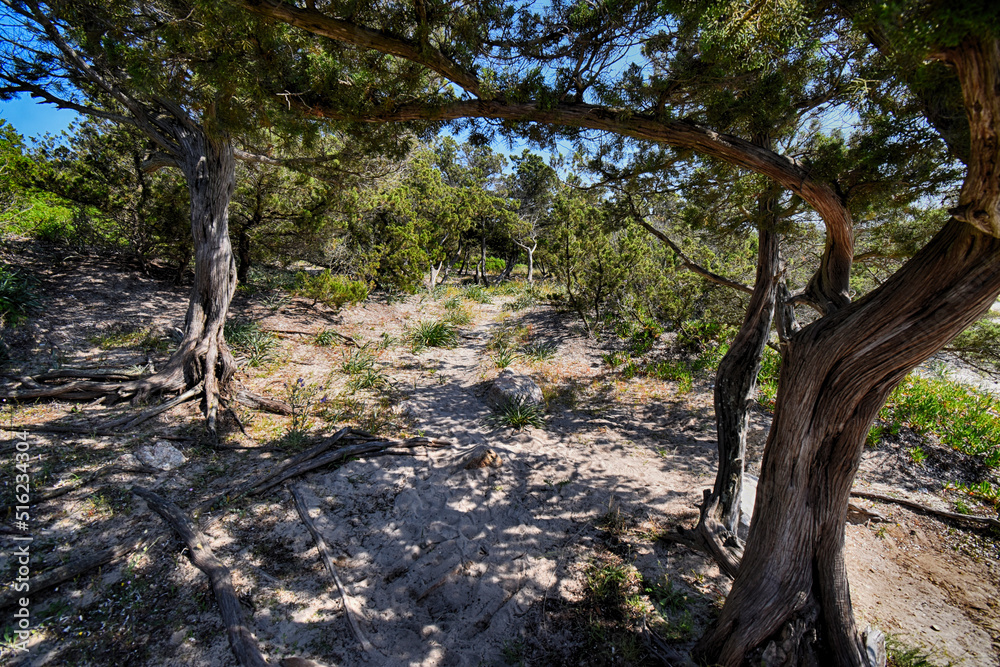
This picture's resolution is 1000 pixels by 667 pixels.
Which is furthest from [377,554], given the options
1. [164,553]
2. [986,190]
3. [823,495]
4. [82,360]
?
[82,360]

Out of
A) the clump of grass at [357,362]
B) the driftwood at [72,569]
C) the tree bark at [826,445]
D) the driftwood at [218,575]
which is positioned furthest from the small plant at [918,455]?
the driftwood at [72,569]

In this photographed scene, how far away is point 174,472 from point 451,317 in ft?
23.7

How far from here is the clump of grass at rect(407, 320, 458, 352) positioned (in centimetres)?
849

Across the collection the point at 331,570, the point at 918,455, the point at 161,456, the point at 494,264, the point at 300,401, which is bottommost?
the point at 331,570

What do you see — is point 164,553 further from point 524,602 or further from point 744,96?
point 744,96

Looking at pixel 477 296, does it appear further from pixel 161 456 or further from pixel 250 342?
pixel 161 456

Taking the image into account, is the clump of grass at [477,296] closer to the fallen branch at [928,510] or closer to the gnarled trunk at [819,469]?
the fallen branch at [928,510]

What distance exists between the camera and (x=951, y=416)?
5559mm

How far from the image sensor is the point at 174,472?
3691 millimetres

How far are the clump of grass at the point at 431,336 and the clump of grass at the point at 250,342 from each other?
9.08 ft

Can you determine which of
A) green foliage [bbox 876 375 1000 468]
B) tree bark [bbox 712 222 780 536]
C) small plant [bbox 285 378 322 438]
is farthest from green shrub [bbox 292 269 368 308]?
green foliage [bbox 876 375 1000 468]

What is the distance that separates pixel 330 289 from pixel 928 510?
10.2m

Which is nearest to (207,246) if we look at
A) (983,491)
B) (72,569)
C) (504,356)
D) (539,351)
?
(72,569)

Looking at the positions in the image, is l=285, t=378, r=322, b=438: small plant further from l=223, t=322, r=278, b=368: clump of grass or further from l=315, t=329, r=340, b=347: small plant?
l=315, t=329, r=340, b=347: small plant
